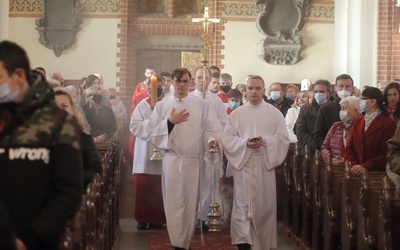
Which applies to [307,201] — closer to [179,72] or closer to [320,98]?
[179,72]

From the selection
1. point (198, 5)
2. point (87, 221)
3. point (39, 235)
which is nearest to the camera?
point (39, 235)

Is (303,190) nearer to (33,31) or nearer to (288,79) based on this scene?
(288,79)

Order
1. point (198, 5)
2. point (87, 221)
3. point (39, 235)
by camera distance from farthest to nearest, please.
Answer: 1. point (198, 5)
2. point (87, 221)
3. point (39, 235)

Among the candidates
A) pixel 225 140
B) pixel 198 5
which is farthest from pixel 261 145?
pixel 198 5

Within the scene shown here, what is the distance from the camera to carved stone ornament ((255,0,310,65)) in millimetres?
17922

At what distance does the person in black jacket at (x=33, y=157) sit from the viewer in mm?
3244

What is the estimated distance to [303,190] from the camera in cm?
863

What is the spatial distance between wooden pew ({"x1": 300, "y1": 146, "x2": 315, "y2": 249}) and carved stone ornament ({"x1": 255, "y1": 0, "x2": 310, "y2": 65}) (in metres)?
9.56

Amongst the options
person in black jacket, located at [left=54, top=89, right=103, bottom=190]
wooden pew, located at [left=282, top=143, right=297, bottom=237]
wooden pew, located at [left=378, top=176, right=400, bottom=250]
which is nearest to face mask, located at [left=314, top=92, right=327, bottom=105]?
wooden pew, located at [left=282, top=143, right=297, bottom=237]

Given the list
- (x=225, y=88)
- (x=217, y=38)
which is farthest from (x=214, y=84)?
Answer: (x=217, y=38)

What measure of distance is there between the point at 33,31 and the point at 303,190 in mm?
11062

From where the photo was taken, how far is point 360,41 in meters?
17.1

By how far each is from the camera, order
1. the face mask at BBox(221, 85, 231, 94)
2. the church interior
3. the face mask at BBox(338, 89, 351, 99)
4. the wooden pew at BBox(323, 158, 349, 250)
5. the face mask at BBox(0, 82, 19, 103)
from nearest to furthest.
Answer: the face mask at BBox(0, 82, 19, 103) → the wooden pew at BBox(323, 158, 349, 250) → the face mask at BBox(338, 89, 351, 99) → the face mask at BBox(221, 85, 231, 94) → the church interior

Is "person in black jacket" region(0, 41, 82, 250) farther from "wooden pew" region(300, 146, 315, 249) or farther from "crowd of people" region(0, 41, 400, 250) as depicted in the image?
"wooden pew" region(300, 146, 315, 249)
